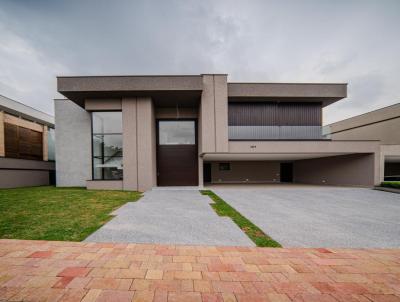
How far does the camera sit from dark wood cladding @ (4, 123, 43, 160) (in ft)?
38.9

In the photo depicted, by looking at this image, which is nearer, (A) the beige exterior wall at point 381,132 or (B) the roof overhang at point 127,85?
(B) the roof overhang at point 127,85

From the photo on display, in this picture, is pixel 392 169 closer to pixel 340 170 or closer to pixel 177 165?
pixel 340 170

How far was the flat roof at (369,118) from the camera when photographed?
1460 cm

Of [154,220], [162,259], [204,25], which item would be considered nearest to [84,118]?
[204,25]

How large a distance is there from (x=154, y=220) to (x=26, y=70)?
15544mm

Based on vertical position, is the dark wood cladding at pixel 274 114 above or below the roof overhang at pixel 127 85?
below

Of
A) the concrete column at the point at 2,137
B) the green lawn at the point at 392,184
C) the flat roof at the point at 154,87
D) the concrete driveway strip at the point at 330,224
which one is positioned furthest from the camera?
the concrete column at the point at 2,137

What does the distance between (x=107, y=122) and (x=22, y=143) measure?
789 cm

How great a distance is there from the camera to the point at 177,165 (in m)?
12.4

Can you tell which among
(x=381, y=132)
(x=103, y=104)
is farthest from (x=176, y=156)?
(x=381, y=132)

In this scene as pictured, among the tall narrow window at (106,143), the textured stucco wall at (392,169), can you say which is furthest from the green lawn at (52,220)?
the textured stucco wall at (392,169)

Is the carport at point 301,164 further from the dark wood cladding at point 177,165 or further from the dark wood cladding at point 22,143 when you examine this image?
the dark wood cladding at point 22,143

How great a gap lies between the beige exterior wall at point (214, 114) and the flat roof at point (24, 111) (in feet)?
45.1

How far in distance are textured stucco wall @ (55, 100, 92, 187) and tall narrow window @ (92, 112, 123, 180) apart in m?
1.77
